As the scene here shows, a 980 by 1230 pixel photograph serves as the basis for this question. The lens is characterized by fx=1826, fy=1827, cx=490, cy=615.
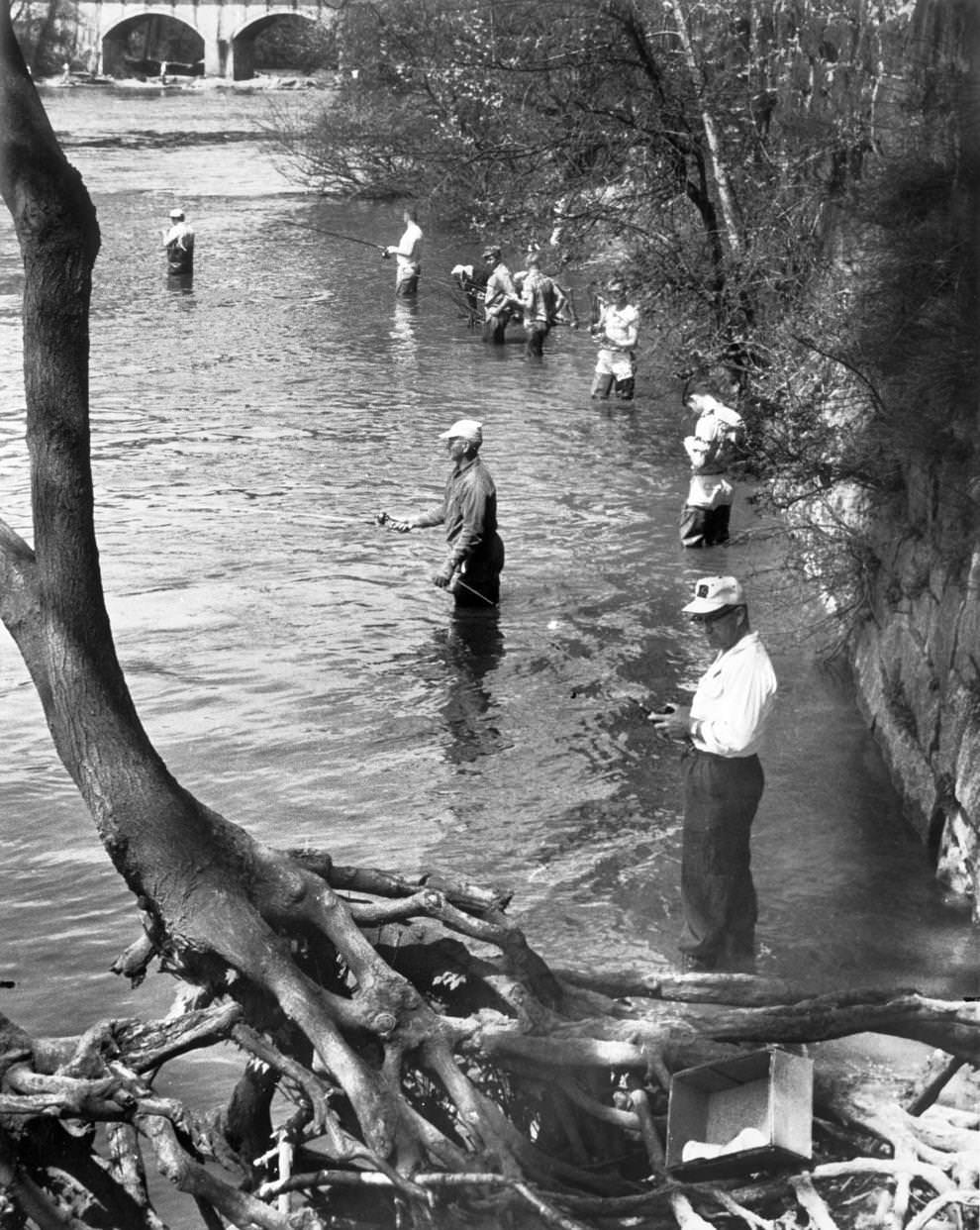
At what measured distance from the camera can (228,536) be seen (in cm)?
1738

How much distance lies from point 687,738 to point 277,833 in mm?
3172

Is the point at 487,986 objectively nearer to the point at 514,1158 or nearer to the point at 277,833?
the point at 514,1158

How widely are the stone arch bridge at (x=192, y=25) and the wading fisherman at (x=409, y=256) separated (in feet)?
166

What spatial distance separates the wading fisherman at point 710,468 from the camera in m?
15.3

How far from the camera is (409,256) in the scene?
3142 centimetres

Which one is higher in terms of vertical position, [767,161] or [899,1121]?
[767,161]

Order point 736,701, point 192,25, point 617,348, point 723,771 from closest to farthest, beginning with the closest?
point 736,701, point 723,771, point 617,348, point 192,25

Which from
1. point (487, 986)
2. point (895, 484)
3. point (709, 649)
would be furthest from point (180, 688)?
point (487, 986)

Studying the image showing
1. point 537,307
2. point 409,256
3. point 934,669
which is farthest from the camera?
point 409,256

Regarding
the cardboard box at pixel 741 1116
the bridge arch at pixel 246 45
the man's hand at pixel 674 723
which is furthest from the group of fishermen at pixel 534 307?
the bridge arch at pixel 246 45

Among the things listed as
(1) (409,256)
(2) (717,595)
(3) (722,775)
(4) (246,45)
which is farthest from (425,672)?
(4) (246,45)

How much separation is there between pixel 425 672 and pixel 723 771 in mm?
5788

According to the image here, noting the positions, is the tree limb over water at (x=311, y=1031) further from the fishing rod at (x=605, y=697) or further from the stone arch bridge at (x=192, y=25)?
the stone arch bridge at (x=192, y=25)

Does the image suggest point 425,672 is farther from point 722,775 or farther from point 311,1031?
point 311,1031
